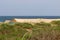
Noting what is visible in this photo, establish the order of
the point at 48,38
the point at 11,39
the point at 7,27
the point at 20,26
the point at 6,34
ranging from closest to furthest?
1. the point at 48,38
2. the point at 11,39
3. the point at 6,34
4. the point at 7,27
5. the point at 20,26

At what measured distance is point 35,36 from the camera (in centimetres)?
666

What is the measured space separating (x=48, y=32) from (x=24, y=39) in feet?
2.42

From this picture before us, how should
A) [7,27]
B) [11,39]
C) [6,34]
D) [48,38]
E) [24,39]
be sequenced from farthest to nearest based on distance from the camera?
1. [7,27]
2. [6,34]
3. [11,39]
4. [24,39]
5. [48,38]

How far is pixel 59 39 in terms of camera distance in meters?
6.64

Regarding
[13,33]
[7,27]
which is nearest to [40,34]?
[13,33]

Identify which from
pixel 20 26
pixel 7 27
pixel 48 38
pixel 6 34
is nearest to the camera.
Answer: pixel 48 38

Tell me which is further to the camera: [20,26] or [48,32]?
[20,26]

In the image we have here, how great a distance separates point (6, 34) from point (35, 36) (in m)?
2.29

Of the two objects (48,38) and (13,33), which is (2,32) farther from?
(48,38)

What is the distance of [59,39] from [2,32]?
3081 mm

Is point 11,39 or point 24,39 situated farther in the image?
point 11,39

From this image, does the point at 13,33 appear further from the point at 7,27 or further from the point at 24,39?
the point at 24,39

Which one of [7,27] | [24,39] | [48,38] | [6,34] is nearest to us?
[48,38]

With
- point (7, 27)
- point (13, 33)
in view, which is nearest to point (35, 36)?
point (13, 33)
